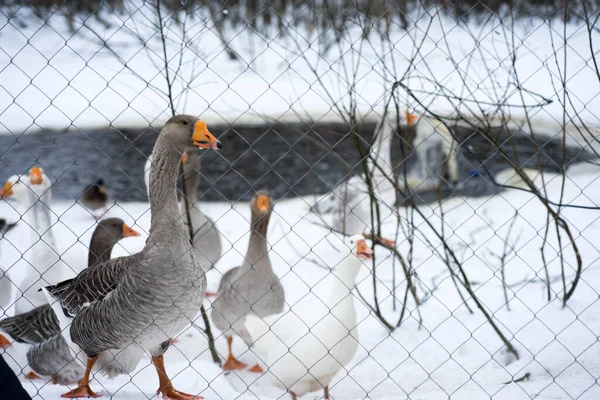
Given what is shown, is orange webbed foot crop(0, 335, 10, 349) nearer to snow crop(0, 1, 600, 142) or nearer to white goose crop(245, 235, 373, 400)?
white goose crop(245, 235, 373, 400)

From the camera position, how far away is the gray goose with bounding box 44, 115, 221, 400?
268 cm

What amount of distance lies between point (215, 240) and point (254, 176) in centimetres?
323

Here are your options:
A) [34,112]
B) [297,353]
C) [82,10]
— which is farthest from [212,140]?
[82,10]

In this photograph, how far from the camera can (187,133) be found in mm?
2650

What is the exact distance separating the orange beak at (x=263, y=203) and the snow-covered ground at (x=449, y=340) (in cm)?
23

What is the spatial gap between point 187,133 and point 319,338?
1264mm

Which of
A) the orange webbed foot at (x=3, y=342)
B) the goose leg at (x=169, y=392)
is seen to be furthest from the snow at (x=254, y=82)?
the goose leg at (x=169, y=392)

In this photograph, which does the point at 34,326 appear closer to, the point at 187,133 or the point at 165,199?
the point at 165,199

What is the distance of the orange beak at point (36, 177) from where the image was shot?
4195 mm

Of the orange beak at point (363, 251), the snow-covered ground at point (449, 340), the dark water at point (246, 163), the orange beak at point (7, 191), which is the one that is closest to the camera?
the snow-covered ground at point (449, 340)

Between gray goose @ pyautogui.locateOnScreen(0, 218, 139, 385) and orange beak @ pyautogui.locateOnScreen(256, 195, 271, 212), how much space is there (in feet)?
3.10

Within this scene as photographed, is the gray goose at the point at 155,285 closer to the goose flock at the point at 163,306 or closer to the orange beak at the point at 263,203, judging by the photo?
the goose flock at the point at 163,306

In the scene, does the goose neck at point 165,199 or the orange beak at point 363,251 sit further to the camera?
the orange beak at point 363,251

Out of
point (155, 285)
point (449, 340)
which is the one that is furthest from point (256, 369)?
point (155, 285)
